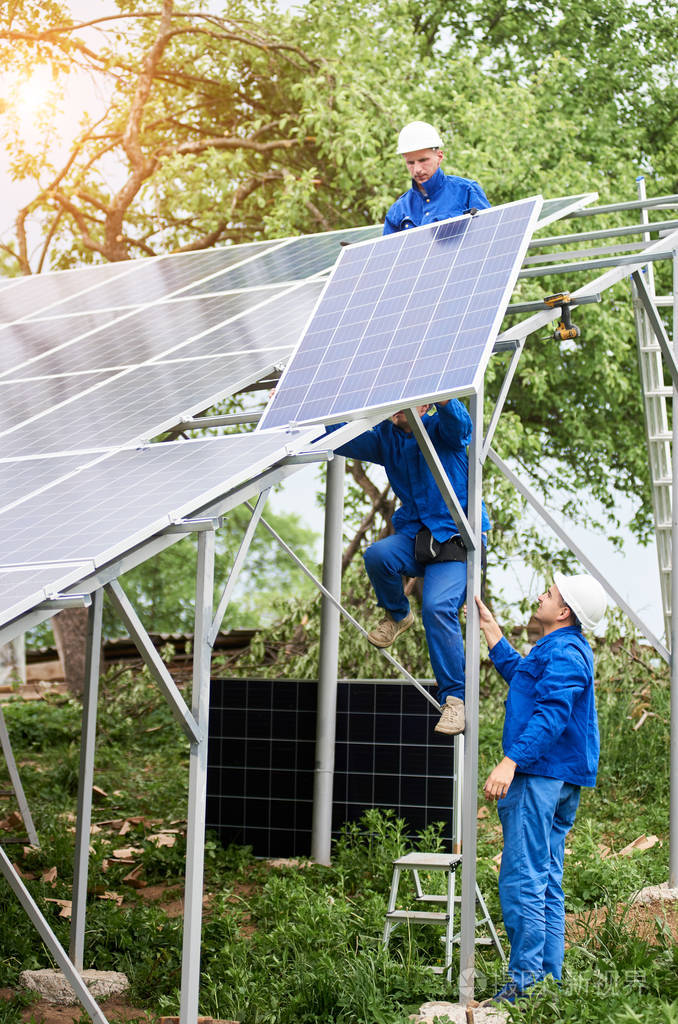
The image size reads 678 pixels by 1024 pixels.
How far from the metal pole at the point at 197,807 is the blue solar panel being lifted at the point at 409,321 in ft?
3.25

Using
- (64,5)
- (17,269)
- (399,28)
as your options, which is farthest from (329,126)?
(17,269)

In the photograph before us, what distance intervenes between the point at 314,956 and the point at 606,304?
8.88 metres

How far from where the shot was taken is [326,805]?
842 centimetres

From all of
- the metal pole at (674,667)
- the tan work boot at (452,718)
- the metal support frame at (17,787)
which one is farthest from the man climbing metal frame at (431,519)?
the metal support frame at (17,787)

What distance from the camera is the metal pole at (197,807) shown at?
455 cm

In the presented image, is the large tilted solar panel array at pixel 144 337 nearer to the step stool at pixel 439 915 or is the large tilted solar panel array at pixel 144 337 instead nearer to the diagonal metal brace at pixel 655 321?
the diagonal metal brace at pixel 655 321

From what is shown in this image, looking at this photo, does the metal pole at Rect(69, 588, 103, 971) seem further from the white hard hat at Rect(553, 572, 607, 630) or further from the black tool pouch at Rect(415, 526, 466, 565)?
the white hard hat at Rect(553, 572, 607, 630)

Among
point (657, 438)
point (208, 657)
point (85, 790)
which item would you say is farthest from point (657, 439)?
point (208, 657)

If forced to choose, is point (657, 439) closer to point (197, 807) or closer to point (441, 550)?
point (441, 550)

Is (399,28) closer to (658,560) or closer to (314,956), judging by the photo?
(658,560)

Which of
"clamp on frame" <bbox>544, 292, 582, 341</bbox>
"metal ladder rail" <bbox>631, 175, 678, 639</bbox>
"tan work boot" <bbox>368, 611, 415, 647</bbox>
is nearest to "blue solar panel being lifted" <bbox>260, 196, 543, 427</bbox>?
"clamp on frame" <bbox>544, 292, 582, 341</bbox>

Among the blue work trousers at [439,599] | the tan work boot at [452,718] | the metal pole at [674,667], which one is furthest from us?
the metal pole at [674,667]

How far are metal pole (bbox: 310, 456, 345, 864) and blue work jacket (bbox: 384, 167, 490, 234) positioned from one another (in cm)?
193

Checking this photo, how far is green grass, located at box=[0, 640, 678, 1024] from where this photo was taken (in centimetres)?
518
